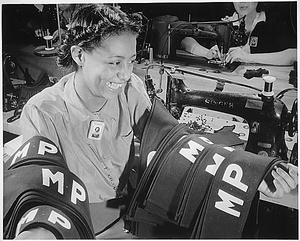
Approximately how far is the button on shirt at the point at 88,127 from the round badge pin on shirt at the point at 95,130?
0.01 m

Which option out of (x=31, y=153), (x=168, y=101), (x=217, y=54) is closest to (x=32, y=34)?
(x=31, y=153)

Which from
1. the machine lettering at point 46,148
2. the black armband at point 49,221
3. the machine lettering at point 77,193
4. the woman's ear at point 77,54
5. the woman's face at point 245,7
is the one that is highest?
the woman's face at point 245,7

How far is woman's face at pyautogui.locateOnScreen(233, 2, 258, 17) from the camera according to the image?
146 centimetres

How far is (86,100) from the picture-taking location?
4.86ft

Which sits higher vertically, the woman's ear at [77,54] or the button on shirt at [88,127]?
the woman's ear at [77,54]

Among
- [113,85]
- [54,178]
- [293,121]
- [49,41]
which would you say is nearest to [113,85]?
[113,85]

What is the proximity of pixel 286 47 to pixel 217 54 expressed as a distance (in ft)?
0.88

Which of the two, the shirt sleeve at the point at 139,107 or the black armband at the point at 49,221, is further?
the shirt sleeve at the point at 139,107

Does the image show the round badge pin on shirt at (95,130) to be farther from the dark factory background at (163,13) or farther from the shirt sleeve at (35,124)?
the dark factory background at (163,13)

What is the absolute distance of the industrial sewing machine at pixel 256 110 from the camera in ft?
4.76

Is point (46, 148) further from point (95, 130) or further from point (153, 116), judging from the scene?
point (153, 116)

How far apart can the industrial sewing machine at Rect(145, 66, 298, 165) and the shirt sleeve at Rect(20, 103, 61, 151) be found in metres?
0.42

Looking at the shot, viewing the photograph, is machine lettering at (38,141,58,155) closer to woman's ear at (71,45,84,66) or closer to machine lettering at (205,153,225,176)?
woman's ear at (71,45,84,66)

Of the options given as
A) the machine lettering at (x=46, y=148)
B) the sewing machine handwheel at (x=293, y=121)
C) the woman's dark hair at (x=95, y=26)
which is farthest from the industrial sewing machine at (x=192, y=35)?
the machine lettering at (x=46, y=148)
